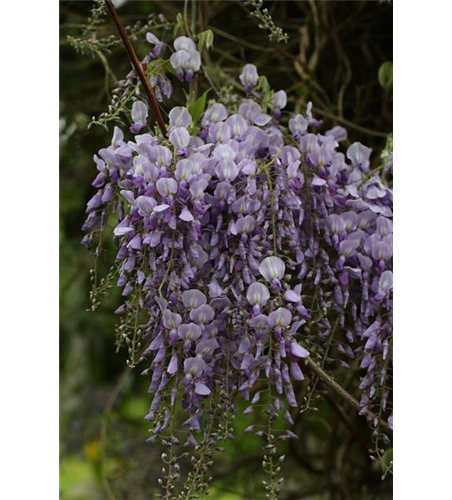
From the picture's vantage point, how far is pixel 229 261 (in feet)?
2.93

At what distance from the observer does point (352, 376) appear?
136 centimetres

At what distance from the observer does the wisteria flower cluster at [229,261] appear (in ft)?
2.85

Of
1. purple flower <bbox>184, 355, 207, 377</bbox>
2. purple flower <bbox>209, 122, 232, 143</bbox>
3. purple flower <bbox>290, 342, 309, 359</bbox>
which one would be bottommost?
A: purple flower <bbox>184, 355, 207, 377</bbox>

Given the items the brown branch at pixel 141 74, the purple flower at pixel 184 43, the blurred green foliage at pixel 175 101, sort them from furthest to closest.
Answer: the blurred green foliage at pixel 175 101 → the purple flower at pixel 184 43 → the brown branch at pixel 141 74

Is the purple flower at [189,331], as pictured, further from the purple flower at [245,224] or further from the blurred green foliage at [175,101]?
the blurred green foliage at [175,101]

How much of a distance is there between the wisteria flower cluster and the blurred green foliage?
316 mm

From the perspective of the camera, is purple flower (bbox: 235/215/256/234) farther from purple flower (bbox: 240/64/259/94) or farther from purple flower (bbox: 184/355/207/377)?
purple flower (bbox: 240/64/259/94)

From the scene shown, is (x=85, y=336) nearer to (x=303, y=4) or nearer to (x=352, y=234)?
(x=303, y=4)

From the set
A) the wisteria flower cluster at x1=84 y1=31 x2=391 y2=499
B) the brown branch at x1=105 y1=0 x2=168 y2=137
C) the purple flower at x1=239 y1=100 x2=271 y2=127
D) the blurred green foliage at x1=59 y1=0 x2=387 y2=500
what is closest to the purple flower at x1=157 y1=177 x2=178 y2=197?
the wisteria flower cluster at x1=84 y1=31 x2=391 y2=499

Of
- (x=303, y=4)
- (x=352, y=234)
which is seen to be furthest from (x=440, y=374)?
(x=303, y=4)

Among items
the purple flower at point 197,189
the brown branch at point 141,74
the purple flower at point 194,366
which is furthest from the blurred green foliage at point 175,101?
the purple flower at point 194,366

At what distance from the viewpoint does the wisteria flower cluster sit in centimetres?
87

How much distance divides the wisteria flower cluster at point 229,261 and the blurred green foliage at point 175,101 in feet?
1.04
